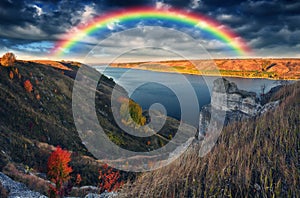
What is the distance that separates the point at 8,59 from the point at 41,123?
123 ft

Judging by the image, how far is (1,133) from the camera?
1615 inches

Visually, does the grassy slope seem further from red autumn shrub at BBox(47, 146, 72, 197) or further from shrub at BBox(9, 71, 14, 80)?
shrub at BBox(9, 71, 14, 80)

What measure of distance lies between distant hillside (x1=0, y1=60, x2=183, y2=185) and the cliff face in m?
26.1

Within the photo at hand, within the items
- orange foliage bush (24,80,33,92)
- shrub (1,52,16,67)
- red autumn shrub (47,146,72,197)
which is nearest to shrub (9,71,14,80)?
orange foliage bush (24,80,33,92)

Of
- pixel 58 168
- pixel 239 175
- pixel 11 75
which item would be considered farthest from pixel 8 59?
pixel 239 175

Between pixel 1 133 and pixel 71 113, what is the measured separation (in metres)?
34.3

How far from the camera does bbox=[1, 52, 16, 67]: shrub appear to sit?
Result: 254ft

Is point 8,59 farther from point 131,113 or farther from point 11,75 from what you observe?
point 131,113

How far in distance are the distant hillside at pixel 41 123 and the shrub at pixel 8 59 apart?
2.00 meters

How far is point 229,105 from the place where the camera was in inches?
712

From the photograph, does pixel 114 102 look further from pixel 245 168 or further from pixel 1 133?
pixel 245 168

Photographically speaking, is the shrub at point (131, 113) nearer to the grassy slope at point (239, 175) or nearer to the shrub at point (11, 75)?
the shrub at point (11, 75)

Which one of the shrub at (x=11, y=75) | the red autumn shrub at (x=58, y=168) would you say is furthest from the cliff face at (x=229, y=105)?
the shrub at (x=11, y=75)

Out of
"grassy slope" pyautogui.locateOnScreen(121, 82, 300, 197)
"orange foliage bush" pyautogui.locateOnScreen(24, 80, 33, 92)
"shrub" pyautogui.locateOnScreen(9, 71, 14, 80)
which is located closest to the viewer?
"grassy slope" pyautogui.locateOnScreen(121, 82, 300, 197)
